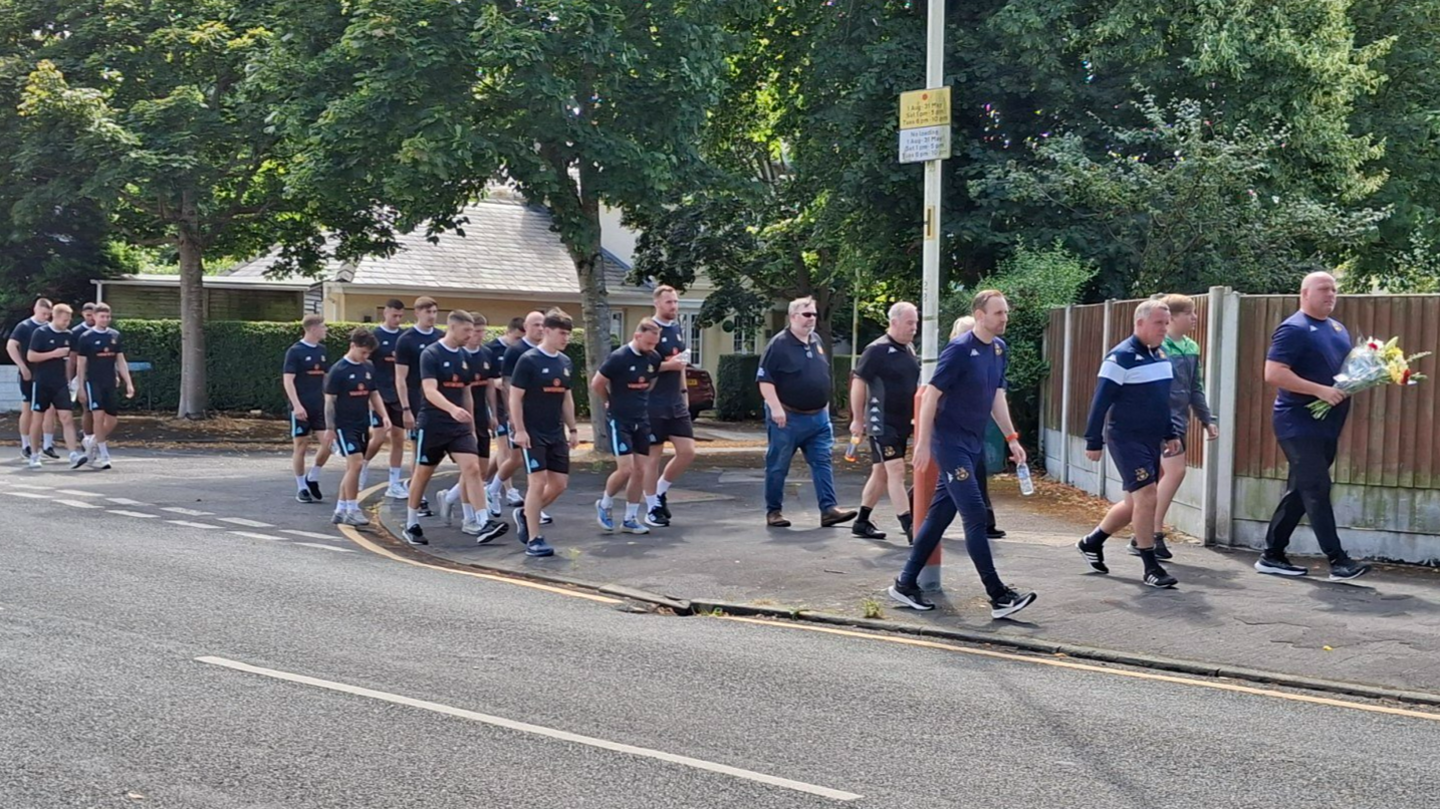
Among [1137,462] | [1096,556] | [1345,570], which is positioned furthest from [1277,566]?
[1137,462]

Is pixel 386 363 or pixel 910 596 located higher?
pixel 386 363

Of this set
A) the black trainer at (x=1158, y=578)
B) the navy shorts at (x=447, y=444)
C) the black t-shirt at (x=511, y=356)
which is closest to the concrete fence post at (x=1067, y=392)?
the black t-shirt at (x=511, y=356)

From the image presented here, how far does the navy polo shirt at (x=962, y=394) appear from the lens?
29.1ft

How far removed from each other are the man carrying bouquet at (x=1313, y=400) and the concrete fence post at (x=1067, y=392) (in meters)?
5.93

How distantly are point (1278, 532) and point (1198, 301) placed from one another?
2601mm

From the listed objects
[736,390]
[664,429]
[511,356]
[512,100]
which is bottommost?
[736,390]

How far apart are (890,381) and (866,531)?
127 cm

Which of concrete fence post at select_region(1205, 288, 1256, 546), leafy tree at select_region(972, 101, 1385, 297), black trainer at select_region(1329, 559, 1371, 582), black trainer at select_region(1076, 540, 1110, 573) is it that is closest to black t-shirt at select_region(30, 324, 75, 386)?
leafy tree at select_region(972, 101, 1385, 297)

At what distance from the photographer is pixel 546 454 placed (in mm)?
11188

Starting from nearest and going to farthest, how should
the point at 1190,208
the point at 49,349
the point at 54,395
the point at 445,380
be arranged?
the point at 445,380 < the point at 49,349 < the point at 54,395 < the point at 1190,208

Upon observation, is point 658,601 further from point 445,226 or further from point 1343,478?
point 445,226

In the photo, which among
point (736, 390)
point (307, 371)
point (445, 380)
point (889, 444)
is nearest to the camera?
point (889, 444)

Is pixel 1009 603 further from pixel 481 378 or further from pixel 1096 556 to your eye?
pixel 481 378

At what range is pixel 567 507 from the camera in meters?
14.6
